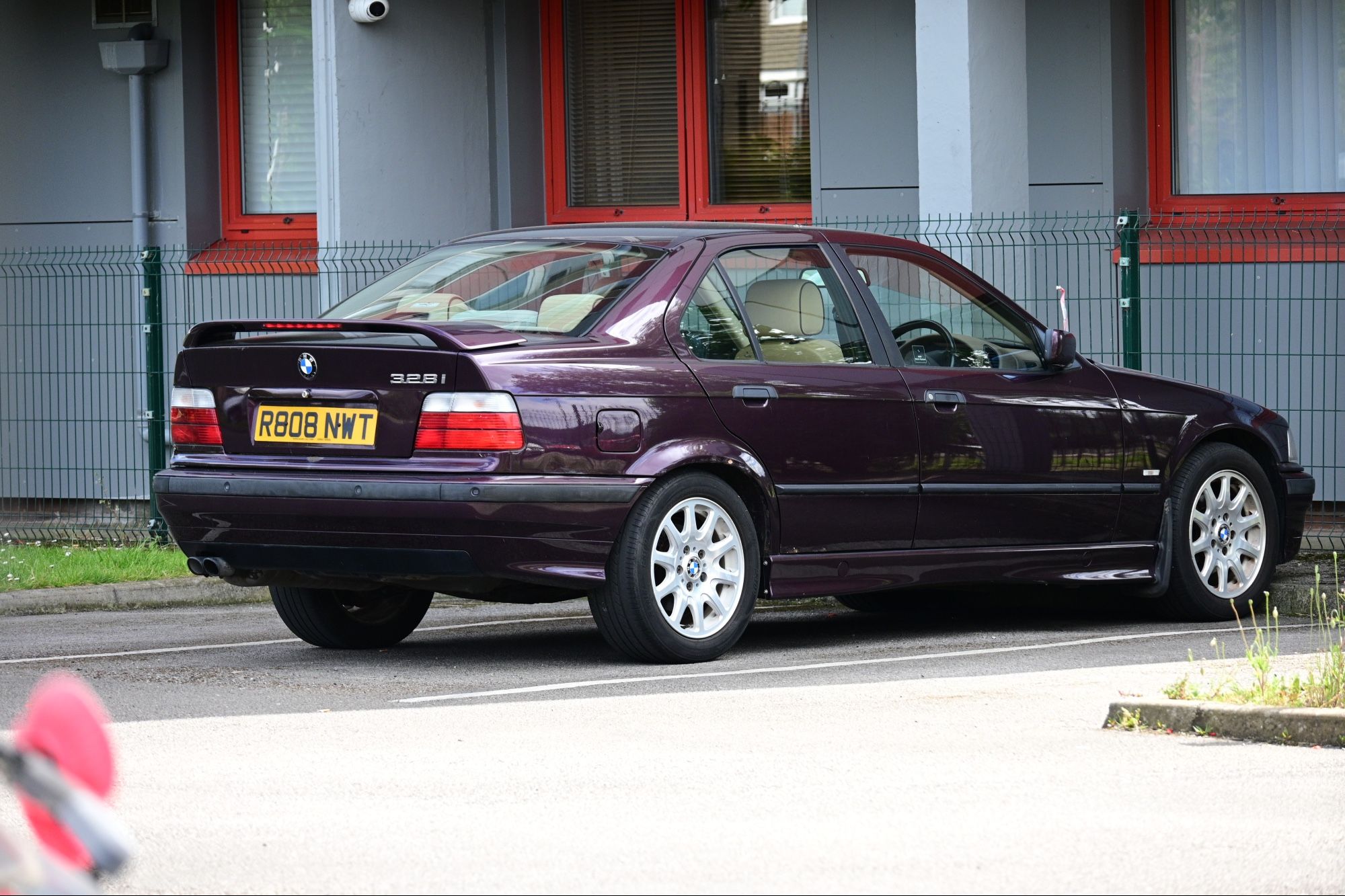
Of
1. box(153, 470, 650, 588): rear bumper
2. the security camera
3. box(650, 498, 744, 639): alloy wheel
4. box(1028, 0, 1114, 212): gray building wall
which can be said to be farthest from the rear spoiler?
box(1028, 0, 1114, 212): gray building wall

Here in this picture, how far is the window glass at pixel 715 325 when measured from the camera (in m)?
8.09

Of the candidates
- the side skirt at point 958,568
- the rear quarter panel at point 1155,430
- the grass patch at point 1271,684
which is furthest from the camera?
the rear quarter panel at point 1155,430

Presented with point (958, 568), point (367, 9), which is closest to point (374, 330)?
point (958, 568)

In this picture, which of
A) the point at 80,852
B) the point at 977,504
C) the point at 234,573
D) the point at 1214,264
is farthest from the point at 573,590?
the point at 1214,264

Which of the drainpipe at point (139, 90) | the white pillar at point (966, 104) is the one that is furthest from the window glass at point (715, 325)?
the drainpipe at point (139, 90)

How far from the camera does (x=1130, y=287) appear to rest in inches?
471

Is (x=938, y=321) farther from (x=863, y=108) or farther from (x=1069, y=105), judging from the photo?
(x=863, y=108)

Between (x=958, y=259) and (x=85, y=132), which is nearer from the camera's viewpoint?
(x=958, y=259)

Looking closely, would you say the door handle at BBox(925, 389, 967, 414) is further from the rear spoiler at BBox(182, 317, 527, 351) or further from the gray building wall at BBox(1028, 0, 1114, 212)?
the gray building wall at BBox(1028, 0, 1114, 212)

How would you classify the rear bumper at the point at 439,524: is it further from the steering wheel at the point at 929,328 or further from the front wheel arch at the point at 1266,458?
the front wheel arch at the point at 1266,458

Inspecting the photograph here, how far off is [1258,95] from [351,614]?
7.67 m

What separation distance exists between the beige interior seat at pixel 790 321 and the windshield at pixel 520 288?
481mm

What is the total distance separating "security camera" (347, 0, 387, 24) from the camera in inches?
567

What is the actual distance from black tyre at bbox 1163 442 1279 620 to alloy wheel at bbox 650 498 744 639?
2322 mm
